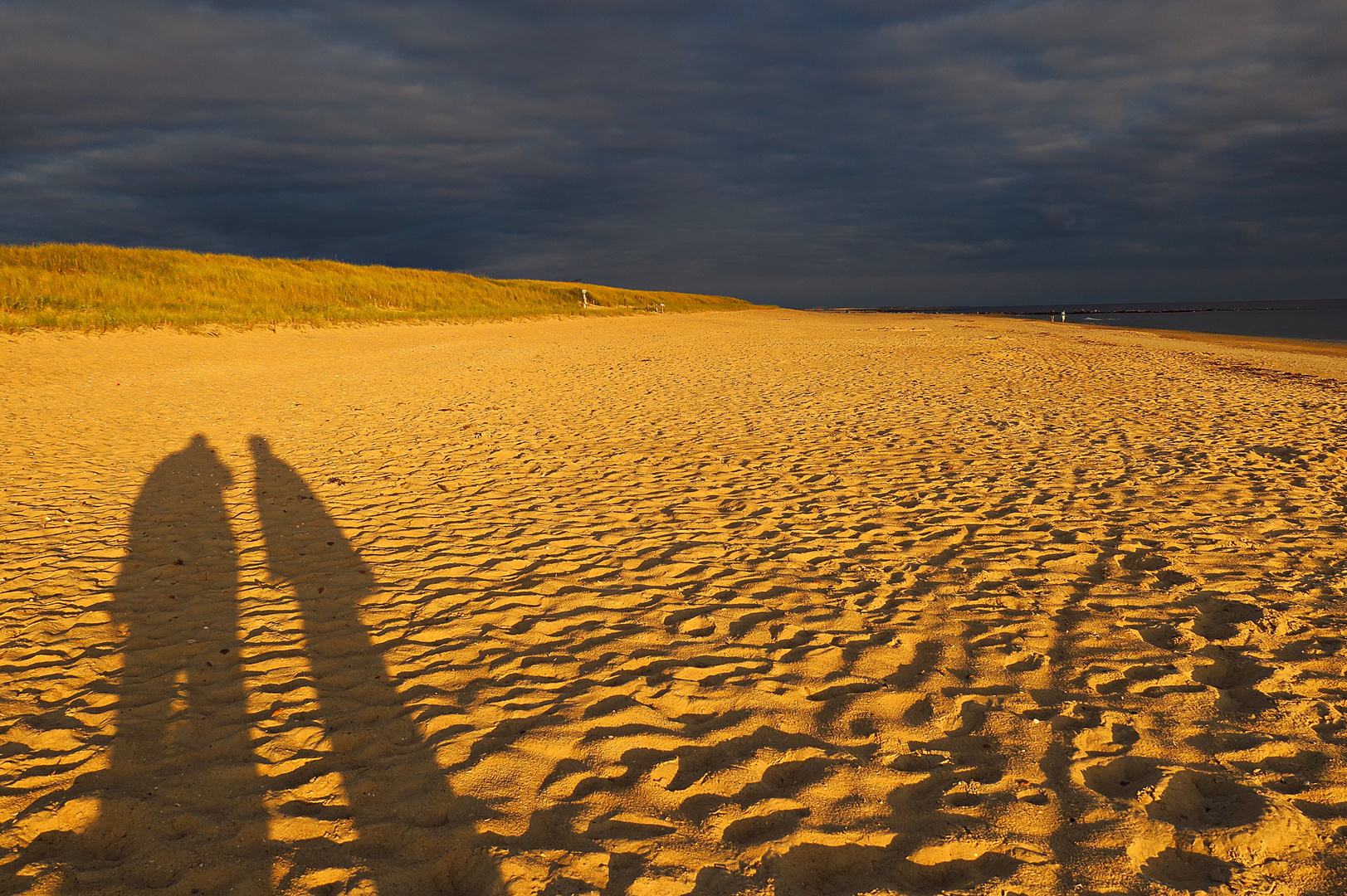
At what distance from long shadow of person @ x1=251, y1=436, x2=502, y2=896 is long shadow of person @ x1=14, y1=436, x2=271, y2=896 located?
1.04ft

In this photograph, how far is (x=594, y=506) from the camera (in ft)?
21.1

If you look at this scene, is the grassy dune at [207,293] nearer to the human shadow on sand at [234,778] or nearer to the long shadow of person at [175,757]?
the long shadow of person at [175,757]

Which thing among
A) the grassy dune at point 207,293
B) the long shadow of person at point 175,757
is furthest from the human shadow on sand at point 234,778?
the grassy dune at point 207,293

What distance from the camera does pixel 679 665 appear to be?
147 inches

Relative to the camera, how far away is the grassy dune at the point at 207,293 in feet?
66.1

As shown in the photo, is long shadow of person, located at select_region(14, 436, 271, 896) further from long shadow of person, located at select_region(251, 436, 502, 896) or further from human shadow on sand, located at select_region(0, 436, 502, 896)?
long shadow of person, located at select_region(251, 436, 502, 896)

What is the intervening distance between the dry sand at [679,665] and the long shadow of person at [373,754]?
2 cm

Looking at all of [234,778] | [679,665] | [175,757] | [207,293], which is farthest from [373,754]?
[207,293]

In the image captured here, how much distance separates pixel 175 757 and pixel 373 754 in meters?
0.84

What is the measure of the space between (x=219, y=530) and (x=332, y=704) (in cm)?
334

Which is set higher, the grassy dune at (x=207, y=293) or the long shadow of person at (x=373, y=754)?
the grassy dune at (x=207, y=293)

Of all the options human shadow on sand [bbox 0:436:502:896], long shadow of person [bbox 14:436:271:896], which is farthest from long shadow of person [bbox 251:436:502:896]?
long shadow of person [bbox 14:436:271:896]

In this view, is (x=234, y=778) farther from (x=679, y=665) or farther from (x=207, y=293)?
(x=207, y=293)

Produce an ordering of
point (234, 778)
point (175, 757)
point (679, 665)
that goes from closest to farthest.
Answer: point (234, 778), point (175, 757), point (679, 665)
